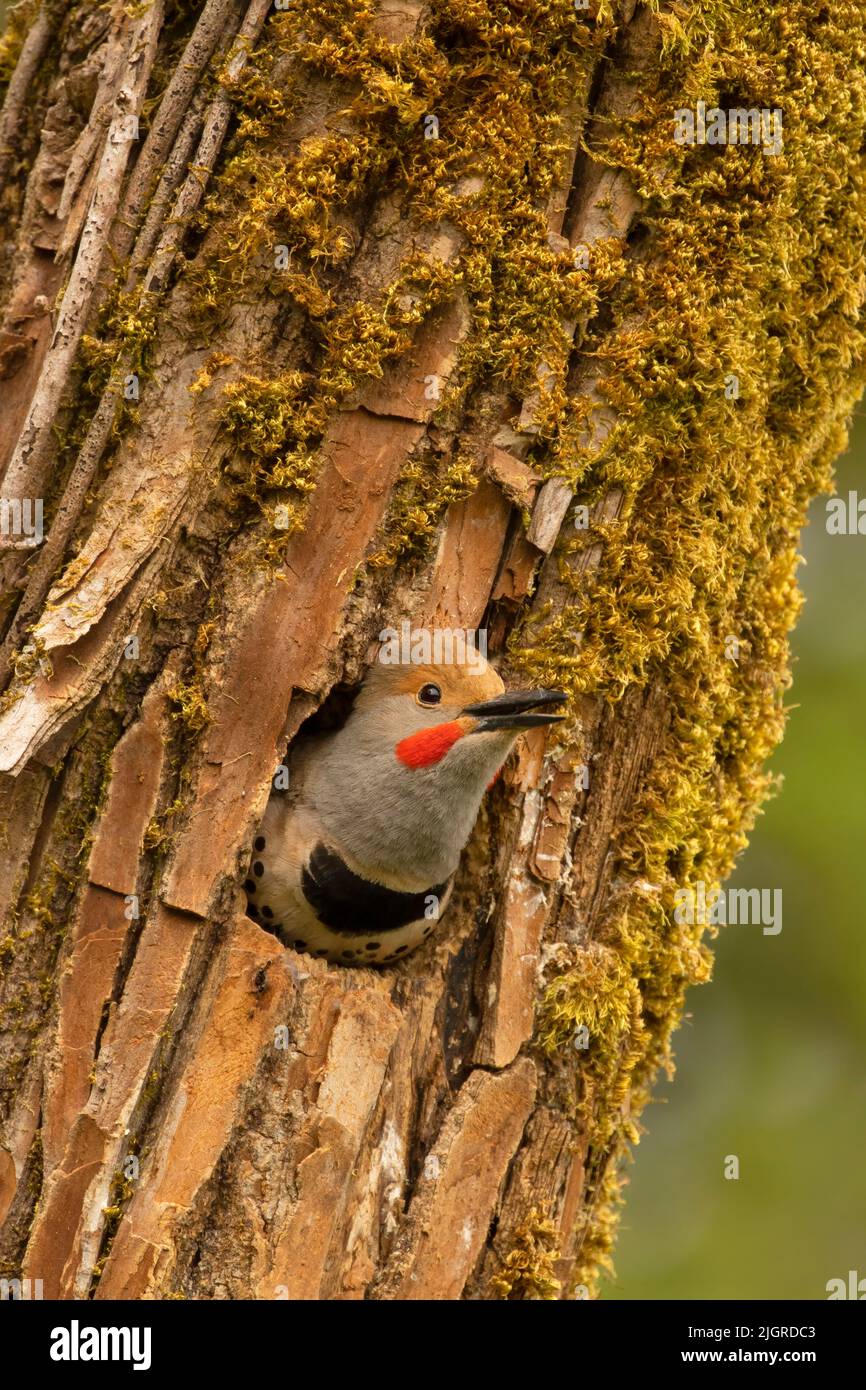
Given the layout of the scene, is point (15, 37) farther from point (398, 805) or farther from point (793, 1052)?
point (793, 1052)

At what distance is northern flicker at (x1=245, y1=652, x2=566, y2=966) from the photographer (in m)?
3.83

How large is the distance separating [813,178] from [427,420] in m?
1.38

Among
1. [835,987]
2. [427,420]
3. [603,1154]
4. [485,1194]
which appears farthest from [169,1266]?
[835,987]

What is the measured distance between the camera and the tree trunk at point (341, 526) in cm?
327

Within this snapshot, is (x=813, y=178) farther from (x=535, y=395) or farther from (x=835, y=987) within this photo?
(x=835, y=987)

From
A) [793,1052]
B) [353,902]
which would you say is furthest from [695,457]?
[793,1052]

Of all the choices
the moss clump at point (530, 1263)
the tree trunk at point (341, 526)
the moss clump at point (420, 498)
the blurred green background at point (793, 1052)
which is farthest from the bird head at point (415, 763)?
the blurred green background at point (793, 1052)

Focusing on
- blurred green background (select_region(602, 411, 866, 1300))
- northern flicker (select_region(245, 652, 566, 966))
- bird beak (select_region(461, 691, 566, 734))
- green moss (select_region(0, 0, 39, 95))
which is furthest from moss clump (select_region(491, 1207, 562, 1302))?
green moss (select_region(0, 0, 39, 95))

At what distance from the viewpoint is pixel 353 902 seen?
3.92m

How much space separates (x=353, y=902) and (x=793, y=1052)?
16.4 feet

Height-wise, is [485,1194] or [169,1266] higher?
[485,1194]

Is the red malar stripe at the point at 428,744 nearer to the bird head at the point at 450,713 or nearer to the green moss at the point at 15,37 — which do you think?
the bird head at the point at 450,713

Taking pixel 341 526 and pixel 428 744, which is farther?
pixel 428 744

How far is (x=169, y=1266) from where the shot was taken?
3.18 meters
